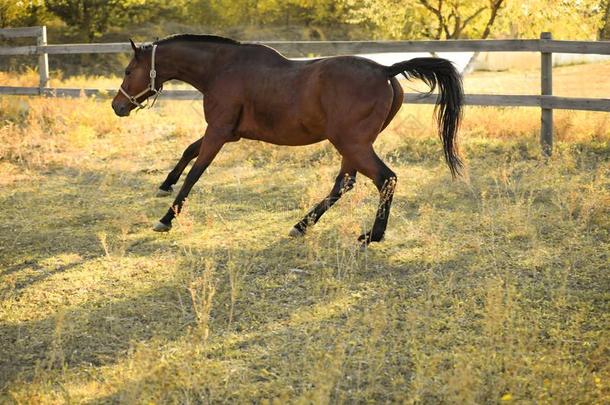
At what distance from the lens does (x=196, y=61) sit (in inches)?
258

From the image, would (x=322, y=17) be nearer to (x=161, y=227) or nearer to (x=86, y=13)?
(x=86, y=13)

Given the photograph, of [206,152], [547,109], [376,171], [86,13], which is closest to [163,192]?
[206,152]

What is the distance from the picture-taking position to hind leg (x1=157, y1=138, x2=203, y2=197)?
686 cm

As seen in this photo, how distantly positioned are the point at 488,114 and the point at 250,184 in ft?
14.7

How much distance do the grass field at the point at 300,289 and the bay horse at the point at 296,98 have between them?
39 cm

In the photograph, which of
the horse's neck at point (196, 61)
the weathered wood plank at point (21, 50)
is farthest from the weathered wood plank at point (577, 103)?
the weathered wood plank at point (21, 50)

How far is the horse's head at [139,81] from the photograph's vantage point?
21.6 ft

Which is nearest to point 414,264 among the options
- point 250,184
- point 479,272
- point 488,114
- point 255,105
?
point 479,272

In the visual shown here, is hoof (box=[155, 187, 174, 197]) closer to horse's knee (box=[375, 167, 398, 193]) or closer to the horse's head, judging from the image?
the horse's head

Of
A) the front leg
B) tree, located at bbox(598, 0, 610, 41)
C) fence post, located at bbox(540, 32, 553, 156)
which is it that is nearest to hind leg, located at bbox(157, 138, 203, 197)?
the front leg

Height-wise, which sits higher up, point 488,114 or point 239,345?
point 488,114

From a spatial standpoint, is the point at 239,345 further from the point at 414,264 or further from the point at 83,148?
the point at 83,148

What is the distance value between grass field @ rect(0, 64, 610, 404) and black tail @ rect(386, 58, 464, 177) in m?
0.65

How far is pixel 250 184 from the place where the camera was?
331 inches
